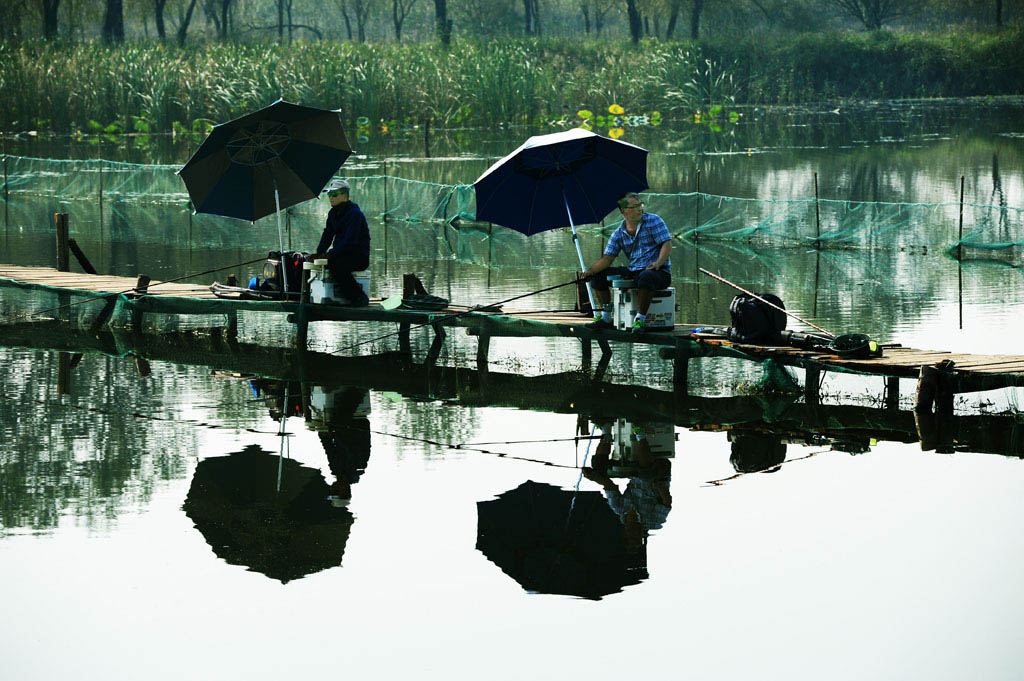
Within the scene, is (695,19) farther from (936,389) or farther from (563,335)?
(936,389)

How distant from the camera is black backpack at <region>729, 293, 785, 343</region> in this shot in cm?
1424

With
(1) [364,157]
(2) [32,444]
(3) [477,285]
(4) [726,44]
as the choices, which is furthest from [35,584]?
(4) [726,44]

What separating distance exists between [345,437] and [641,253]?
385 centimetres

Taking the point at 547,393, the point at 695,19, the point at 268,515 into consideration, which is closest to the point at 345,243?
the point at 547,393

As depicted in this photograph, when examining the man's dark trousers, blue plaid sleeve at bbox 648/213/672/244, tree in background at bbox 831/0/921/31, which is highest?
tree in background at bbox 831/0/921/31

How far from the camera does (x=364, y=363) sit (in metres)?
16.9

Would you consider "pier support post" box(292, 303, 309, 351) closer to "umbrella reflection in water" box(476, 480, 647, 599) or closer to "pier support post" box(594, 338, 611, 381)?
"pier support post" box(594, 338, 611, 381)

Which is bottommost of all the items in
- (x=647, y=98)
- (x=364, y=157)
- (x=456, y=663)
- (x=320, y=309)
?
(x=456, y=663)

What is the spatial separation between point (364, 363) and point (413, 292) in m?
1.18

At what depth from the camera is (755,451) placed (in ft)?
40.4

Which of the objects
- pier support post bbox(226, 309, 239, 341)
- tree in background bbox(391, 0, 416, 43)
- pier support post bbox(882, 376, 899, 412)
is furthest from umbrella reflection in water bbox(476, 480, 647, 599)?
tree in background bbox(391, 0, 416, 43)

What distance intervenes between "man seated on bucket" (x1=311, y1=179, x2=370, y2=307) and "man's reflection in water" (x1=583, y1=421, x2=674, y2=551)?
15.8ft

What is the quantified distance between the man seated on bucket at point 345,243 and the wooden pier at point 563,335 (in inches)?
10.2

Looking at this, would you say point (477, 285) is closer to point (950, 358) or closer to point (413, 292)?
point (413, 292)
